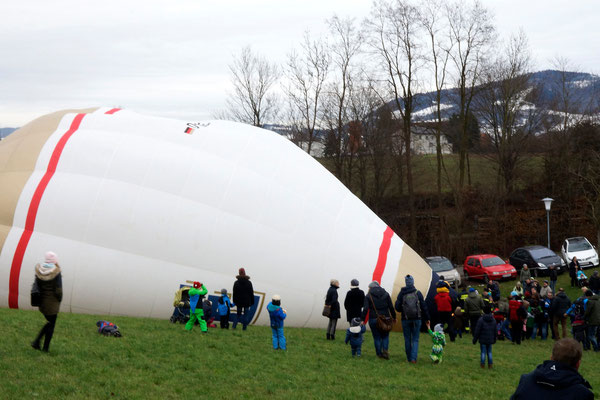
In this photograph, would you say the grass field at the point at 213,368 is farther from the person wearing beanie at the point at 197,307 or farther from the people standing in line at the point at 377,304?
the people standing in line at the point at 377,304

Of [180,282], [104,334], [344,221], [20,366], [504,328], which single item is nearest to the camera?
[20,366]

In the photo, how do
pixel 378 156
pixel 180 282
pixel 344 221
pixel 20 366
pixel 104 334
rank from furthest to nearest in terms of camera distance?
pixel 378 156, pixel 344 221, pixel 180 282, pixel 104 334, pixel 20 366

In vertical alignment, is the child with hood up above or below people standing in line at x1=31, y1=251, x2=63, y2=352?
below

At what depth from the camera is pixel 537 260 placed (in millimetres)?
28125

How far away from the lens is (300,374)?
9969mm

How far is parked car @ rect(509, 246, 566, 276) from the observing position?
27.8 m

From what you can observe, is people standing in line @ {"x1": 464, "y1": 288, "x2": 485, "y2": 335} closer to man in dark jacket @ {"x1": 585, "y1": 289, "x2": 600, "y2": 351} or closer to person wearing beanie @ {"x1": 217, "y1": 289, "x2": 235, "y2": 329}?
man in dark jacket @ {"x1": 585, "y1": 289, "x2": 600, "y2": 351}

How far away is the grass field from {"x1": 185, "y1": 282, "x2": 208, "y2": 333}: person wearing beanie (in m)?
0.24

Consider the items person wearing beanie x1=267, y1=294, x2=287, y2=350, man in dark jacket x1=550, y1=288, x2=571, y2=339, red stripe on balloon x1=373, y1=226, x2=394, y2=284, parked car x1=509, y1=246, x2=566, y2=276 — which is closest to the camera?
person wearing beanie x1=267, y1=294, x2=287, y2=350

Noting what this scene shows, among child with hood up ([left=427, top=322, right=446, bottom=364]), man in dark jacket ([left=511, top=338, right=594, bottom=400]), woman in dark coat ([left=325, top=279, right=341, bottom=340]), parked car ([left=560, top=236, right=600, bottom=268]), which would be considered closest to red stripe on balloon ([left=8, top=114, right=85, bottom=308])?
woman in dark coat ([left=325, top=279, right=341, bottom=340])

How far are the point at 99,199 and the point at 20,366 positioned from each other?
5591 mm

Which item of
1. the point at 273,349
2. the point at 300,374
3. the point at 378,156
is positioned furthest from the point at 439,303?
the point at 378,156

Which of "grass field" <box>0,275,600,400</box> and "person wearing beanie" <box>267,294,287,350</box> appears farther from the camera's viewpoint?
"person wearing beanie" <box>267,294,287,350</box>

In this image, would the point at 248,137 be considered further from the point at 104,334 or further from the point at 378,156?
the point at 378,156
